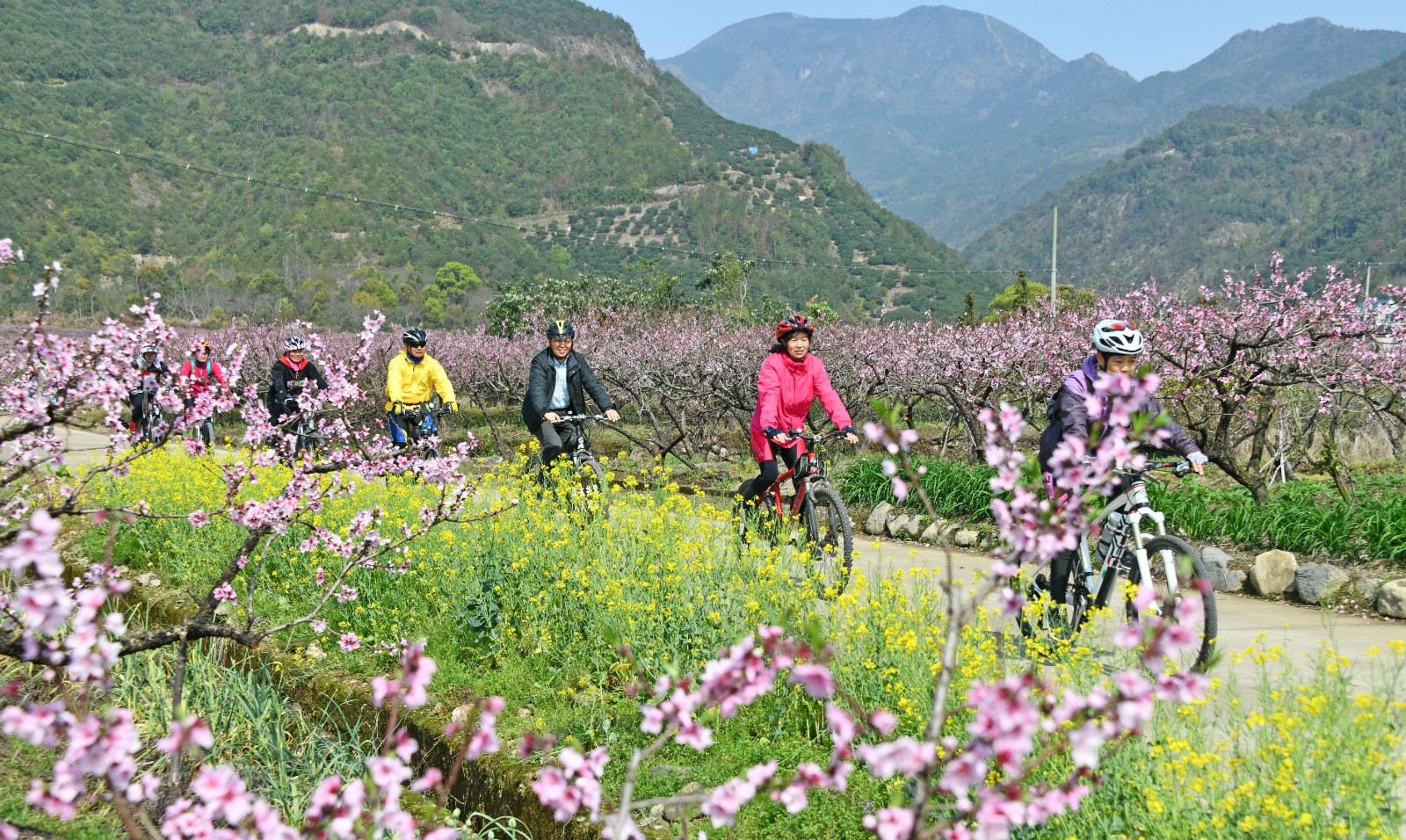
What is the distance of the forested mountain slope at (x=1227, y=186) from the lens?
118 m

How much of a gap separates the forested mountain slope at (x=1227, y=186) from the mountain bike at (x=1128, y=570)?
106694 mm

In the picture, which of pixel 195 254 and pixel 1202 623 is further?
pixel 195 254

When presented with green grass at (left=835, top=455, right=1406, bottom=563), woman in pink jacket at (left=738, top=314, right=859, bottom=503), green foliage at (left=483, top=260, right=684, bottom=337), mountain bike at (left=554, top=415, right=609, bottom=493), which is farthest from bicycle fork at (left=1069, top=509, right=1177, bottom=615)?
green foliage at (left=483, top=260, right=684, bottom=337)

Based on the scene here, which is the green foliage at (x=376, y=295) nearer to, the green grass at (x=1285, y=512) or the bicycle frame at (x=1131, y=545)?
the green grass at (x=1285, y=512)

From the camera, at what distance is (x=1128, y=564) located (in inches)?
193

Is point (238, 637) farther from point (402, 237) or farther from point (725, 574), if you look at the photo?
point (402, 237)

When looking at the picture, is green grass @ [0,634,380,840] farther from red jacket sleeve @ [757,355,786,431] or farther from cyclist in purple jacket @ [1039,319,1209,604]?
cyclist in purple jacket @ [1039,319,1209,604]

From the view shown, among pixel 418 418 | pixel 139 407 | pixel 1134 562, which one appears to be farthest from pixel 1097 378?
pixel 139 407

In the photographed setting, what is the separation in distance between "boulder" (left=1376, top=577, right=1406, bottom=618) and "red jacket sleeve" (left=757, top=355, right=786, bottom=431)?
4091 millimetres

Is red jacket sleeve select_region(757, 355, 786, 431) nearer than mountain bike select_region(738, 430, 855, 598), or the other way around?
mountain bike select_region(738, 430, 855, 598)

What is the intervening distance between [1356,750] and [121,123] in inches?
4770

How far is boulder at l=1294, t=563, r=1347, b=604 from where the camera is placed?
658 cm

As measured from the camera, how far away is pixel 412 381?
9477 millimetres

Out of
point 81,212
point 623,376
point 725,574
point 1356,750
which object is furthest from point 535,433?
point 81,212
